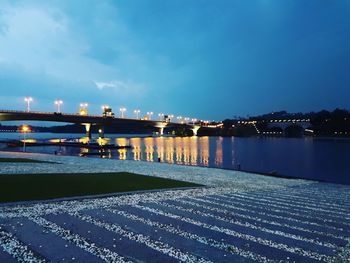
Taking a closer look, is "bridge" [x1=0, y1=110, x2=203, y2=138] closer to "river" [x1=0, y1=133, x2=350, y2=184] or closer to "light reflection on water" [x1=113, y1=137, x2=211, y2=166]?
"river" [x1=0, y1=133, x2=350, y2=184]

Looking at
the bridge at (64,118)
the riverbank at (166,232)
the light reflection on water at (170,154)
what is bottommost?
the riverbank at (166,232)

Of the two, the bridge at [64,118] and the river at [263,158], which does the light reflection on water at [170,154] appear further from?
the bridge at [64,118]

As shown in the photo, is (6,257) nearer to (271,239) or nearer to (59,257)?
(59,257)

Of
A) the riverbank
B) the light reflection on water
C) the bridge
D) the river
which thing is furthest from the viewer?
the bridge

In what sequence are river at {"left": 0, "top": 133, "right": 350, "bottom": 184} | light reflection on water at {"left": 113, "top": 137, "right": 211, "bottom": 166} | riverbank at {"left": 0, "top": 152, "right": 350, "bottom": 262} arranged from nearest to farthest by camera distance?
riverbank at {"left": 0, "top": 152, "right": 350, "bottom": 262}, river at {"left": 0, "top": 133, "right": 350, "bottom": 184}, light reflection on water at {"left": 113, "top": 137, "right": 211, "bottom": 166}

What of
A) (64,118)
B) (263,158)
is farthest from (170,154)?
(64,118)

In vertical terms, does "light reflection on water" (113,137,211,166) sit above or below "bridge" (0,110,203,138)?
below

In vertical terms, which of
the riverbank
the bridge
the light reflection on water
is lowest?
the riverbank

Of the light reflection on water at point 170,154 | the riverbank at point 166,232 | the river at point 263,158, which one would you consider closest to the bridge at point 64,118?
the river at point 263,158

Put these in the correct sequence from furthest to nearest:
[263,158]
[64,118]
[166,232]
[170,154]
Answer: [64,118] < [170,154] < [263,158] < [166,232]

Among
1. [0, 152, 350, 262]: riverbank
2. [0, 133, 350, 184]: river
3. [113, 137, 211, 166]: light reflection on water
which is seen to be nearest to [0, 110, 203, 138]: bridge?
[0, 133, 350, 184]: river

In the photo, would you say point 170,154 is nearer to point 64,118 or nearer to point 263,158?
point 263,158

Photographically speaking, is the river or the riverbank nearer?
the riverbank

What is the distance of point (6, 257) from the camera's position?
5.60 metres
